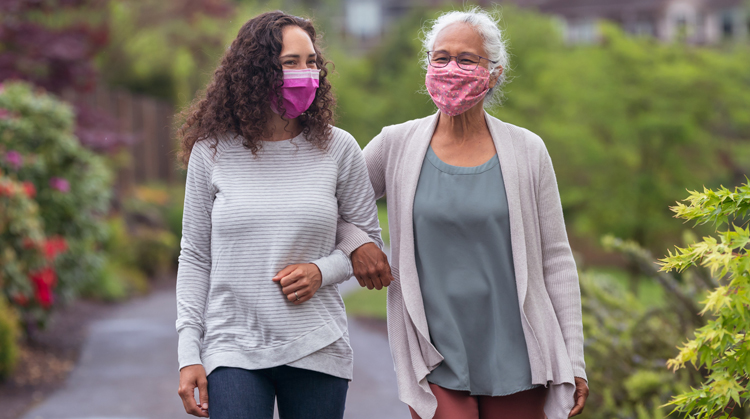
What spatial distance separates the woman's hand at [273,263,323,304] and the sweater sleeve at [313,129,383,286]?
156 mm

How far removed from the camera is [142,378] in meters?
6.96

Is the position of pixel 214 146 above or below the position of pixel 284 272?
above

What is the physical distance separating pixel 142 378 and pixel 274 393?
4767mm

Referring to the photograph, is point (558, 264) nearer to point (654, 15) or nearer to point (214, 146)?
point (214, 146)

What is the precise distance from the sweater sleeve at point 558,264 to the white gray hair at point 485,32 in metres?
0.36

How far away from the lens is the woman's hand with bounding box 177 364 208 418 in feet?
8.11

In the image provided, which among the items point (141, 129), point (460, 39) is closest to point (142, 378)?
point (460, 39)

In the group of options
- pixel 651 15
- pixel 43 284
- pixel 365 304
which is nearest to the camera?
pixel 43 284

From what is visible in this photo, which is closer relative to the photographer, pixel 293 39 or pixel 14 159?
pixel 293 39

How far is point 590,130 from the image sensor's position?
1820 centimetres

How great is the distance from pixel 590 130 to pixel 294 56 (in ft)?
54.0

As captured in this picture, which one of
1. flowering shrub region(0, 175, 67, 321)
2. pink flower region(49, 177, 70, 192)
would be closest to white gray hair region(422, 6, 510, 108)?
flowering shrub region(0, 175, 67, 321)

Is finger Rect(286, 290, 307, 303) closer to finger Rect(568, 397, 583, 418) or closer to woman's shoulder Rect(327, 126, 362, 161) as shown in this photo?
woman's shoulder Rect(327, 126, 362, 161)

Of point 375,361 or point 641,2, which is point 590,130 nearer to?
point 375,361
